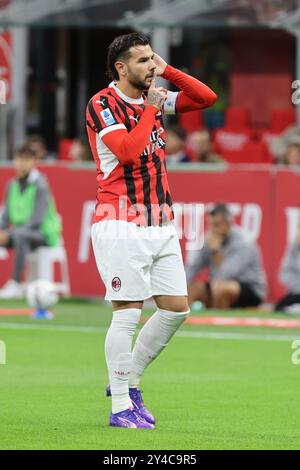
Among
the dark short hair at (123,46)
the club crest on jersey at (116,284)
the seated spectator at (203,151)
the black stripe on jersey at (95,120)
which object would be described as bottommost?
the seated spectator at (203,151)

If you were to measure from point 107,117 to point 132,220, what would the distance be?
0.65m

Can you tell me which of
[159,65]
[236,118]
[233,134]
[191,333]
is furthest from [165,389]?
[236,118]

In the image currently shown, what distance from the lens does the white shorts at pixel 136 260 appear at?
849cm

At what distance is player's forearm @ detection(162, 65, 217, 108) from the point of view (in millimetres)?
8961

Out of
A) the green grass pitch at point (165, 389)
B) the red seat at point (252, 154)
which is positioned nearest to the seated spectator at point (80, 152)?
the red seat at point (252, 154)

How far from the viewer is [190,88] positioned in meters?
8.98

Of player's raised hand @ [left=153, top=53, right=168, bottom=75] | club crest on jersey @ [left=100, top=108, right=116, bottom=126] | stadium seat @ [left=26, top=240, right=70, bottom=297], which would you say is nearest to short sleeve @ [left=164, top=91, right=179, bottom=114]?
player's raised hand @ [left=153, top=53, right=168, bottom=75]

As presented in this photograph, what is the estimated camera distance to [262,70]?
85.8 ft

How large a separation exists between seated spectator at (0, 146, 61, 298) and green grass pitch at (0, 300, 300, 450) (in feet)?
7.52

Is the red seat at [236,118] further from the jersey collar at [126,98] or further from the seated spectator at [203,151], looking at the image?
the jersey collar at [126,98]

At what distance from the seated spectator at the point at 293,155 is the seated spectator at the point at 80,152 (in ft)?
9.48

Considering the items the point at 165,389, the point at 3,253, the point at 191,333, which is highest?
the point at 165,389

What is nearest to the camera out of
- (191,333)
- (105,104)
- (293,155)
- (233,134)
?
(105,104)

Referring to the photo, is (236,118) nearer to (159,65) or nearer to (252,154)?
(252,154)
